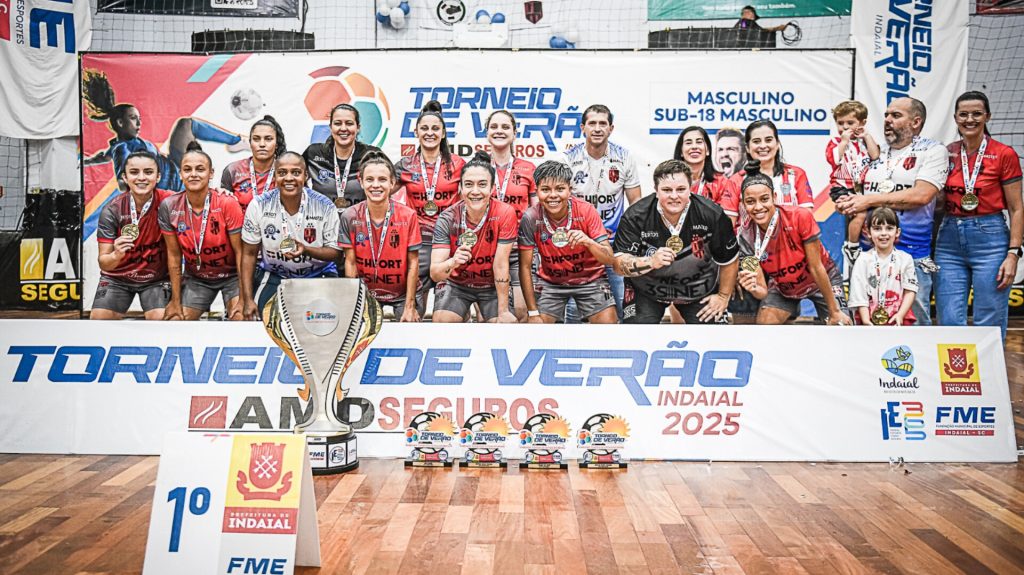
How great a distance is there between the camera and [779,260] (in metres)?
6.11

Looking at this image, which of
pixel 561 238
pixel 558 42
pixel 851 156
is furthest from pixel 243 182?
pixel 558 42

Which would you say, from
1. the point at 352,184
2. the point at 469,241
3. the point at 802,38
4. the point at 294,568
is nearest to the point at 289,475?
the point at 294,568

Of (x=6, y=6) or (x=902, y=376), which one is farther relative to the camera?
(x=6, y=6)

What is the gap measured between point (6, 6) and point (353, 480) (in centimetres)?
621

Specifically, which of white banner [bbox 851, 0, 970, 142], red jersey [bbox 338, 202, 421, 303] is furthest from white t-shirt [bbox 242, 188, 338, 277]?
white banner [bbox 851, 0, 970, 142]

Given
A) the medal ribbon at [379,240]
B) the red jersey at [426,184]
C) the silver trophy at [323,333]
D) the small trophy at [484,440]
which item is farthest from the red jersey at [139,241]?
the small trophy at [484,440]

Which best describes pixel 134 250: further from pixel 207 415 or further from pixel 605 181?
pixel 605 181

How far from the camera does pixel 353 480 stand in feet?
14.5

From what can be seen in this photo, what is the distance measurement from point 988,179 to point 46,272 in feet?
31.7

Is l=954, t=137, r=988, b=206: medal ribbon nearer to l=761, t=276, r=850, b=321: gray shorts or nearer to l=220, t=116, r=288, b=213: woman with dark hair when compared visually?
l=761, t=276, r=850, b=321: gray shorts

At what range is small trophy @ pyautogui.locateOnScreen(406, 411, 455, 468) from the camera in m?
4.70

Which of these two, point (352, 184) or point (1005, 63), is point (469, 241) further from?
point (1005, 63)

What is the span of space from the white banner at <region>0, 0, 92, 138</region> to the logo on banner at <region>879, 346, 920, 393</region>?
7215 millimetres

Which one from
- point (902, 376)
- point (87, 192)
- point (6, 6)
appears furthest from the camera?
point (6, 6)
